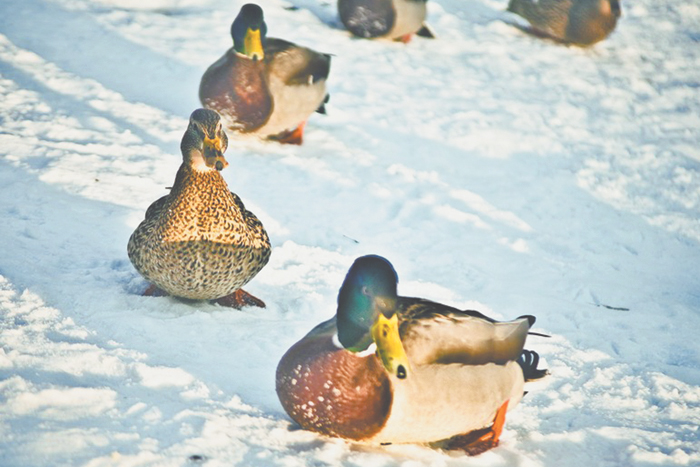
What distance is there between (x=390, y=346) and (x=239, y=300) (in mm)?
1584

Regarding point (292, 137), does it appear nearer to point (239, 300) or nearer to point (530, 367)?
point (239, 300)

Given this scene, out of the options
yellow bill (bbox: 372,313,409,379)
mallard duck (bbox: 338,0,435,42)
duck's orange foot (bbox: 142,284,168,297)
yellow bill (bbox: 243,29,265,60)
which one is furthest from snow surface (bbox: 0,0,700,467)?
yellow bill (bbox: 243,29,265,60)

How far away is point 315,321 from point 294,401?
4.16 feet

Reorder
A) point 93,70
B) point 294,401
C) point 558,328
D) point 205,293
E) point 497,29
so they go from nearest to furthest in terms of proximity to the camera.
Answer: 1. point 294,401
2. point 205,293
3. point 558,328
4. point 93,70
5. point 497,29

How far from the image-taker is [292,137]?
6.73 metres

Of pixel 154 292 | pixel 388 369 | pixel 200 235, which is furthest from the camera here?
pixel 154 292

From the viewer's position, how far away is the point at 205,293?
416 centimetres

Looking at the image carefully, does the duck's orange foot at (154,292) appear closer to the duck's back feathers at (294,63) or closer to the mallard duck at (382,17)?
the duck's back feathers at (294,63)

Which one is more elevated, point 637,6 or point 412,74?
point 637,6

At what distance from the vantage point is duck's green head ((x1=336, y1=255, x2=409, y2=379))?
2984 millimetres

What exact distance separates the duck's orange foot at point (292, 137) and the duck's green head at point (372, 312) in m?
3.78

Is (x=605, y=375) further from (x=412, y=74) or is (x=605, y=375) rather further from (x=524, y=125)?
(x=412, y=74)

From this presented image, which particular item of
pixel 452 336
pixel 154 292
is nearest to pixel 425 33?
pixel 154 292

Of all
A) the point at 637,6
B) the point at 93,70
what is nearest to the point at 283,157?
the point at 93,70
